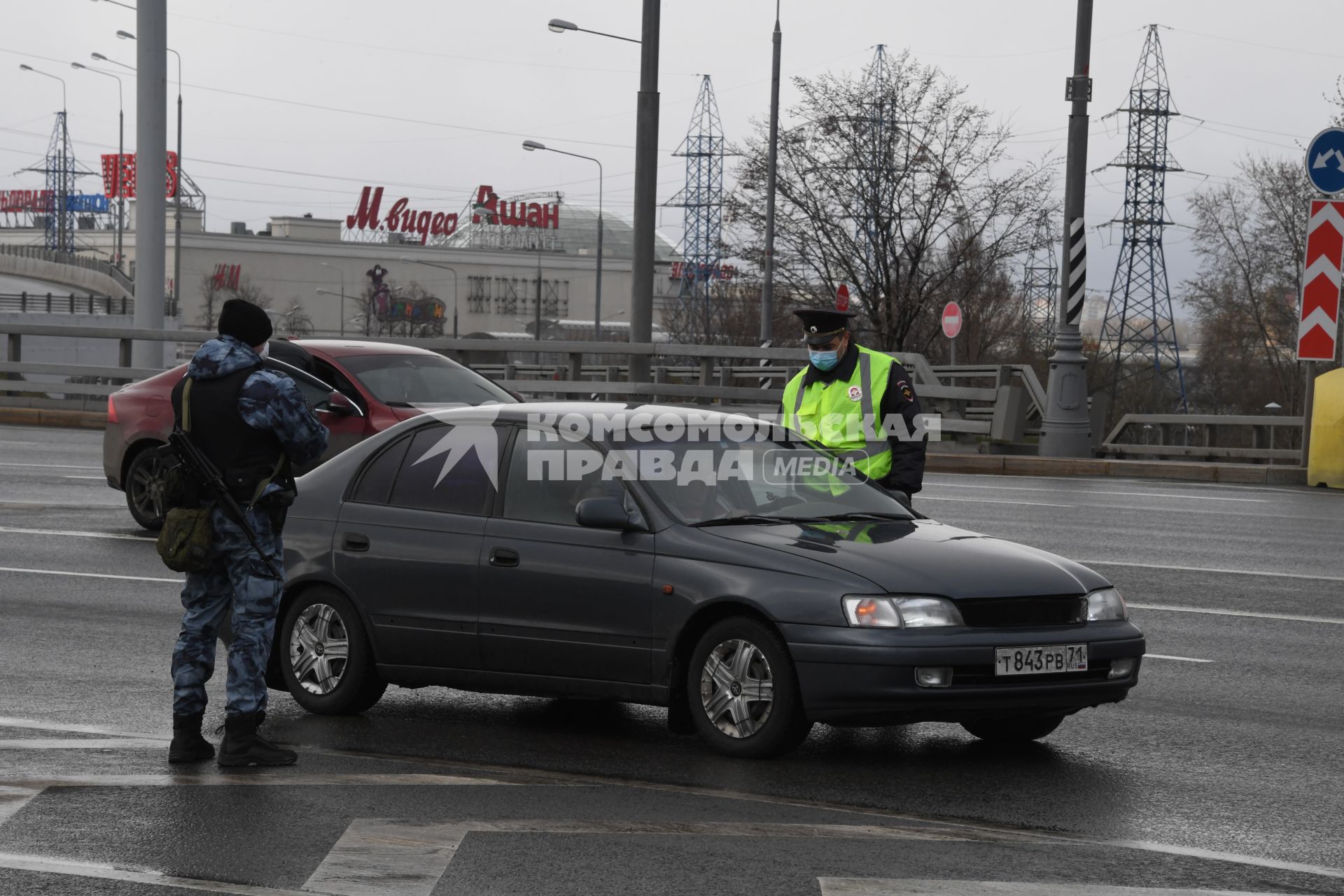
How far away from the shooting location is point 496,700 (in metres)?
8.25

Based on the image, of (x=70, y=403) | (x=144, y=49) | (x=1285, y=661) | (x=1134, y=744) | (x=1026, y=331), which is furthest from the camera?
(x=1026, y=331)

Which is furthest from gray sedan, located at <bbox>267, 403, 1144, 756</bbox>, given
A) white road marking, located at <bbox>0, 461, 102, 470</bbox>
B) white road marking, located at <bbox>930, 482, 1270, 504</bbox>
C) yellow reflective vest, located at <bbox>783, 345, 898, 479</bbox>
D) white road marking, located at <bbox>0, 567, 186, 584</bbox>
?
white road marking, located at <bbox>0, 461, 102, 470</bbox>

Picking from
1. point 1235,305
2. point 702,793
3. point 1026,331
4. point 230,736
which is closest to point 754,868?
point 702,793

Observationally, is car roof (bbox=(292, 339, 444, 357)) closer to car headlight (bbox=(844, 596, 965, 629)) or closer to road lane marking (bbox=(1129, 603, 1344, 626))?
road lane marking (bbox=(1129, 603, 1344, 626))

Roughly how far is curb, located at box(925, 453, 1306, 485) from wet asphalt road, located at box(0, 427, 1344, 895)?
1122 cm

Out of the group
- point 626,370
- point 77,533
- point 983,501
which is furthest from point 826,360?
point 626,370

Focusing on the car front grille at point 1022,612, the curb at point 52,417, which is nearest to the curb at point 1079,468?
the curb at point 52,417

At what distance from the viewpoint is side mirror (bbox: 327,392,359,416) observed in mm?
12953

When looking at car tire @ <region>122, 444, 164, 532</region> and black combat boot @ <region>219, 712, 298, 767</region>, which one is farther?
car tire @ <region>122, 444, 164, 532</region>

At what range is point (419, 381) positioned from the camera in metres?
13.5

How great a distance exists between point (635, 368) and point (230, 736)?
18.2m

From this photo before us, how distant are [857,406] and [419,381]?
5.52 m

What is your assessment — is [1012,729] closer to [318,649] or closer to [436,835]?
[436,835]

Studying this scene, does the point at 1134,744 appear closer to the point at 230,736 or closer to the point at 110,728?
the point at 230,736
